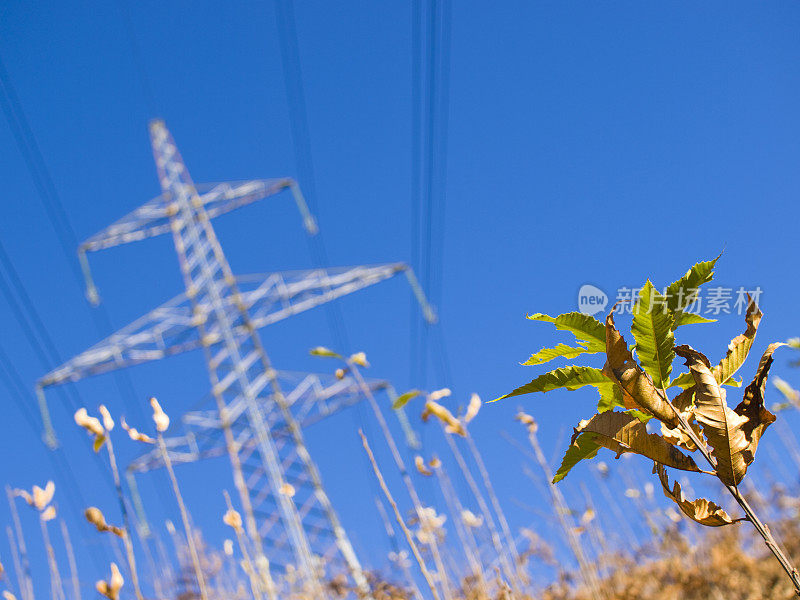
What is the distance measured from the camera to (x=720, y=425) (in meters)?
0.79

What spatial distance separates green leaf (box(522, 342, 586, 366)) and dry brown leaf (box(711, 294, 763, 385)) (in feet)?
0.64

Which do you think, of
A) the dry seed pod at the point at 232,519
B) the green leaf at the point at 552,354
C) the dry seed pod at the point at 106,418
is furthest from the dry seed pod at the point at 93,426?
the green leaf at the point at 552,354

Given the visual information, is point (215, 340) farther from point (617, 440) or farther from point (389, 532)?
point (617, 440)

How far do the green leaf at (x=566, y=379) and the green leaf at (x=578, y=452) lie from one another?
8 cm

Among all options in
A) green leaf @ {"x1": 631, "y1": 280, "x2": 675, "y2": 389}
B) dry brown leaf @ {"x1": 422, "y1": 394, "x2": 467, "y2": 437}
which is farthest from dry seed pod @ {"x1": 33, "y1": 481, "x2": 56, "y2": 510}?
green leaf @ {"x1": 631, "y1": 280, "x2": 675, "y2": 389}

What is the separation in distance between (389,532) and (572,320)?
2.04 meters

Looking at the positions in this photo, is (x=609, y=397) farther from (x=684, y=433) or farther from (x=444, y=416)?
(x=444, y=416)

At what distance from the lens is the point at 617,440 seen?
0.86 metres

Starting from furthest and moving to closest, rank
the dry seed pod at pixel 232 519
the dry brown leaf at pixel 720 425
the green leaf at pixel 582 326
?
the dry seed pod at pixel 232 519
the green leaf at pixel 582 326
the dry brown leaf at pixel 720 425

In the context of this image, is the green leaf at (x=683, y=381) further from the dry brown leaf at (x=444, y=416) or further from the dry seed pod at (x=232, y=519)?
the dry seed pod at (x=232, y=519)

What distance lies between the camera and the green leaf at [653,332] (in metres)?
0.84

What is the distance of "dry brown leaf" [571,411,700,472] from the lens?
847 millimetres

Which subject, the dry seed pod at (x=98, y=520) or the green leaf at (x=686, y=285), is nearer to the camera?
the green leaf at (x=686, y=285)

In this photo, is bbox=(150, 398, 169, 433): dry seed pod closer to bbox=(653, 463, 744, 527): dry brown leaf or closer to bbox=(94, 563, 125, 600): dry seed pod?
bbox=(94, 563, 125, 600): dry seed pod
